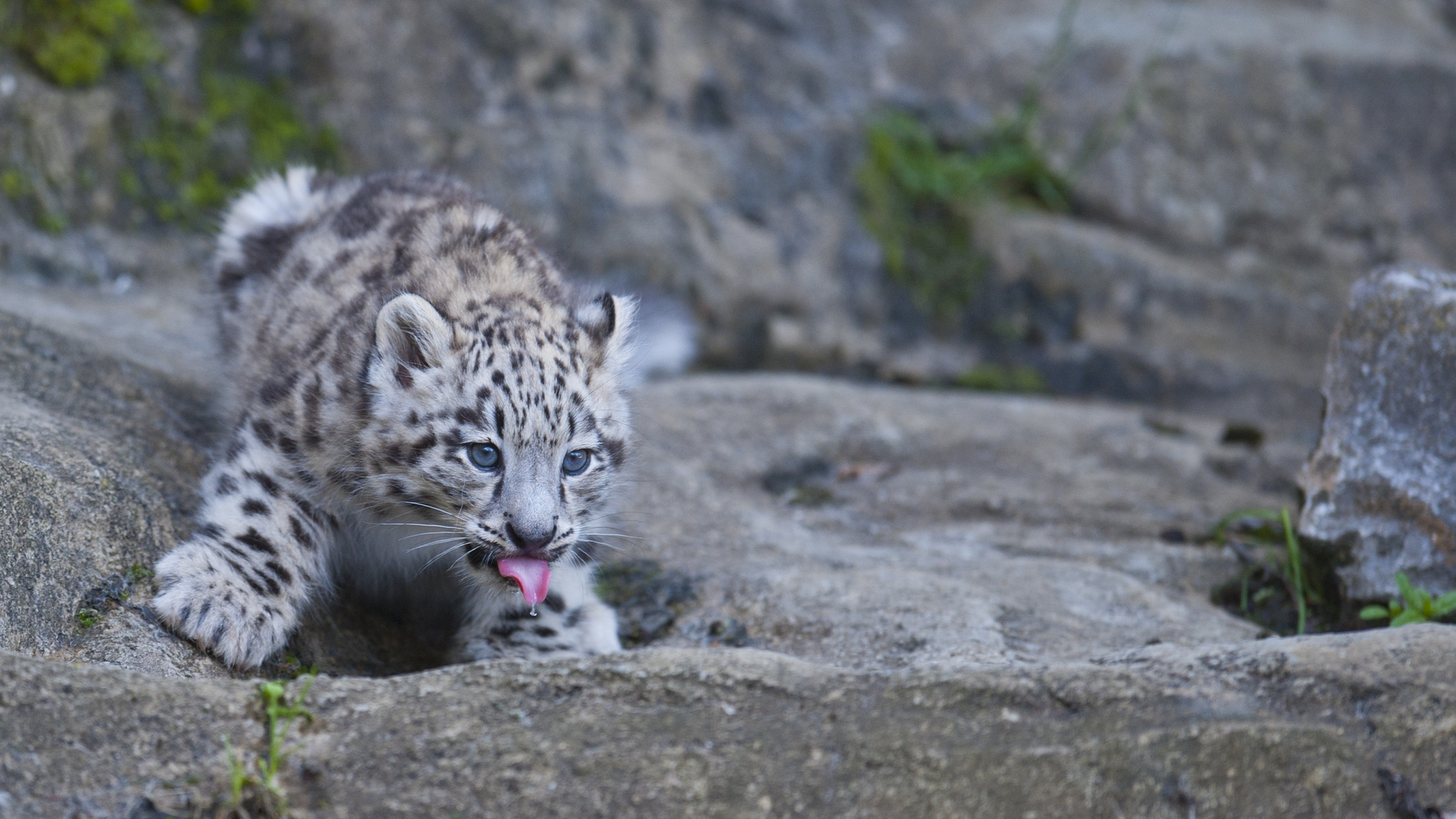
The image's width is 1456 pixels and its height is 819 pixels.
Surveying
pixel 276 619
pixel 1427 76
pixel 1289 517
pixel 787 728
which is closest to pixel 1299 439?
pixel 1289 517

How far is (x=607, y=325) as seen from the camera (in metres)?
4.77

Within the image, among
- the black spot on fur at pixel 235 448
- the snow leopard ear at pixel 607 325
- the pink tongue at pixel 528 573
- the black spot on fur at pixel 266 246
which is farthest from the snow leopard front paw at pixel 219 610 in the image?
the black spot on fur at pixel 266 246

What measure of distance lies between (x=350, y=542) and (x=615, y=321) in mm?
1330

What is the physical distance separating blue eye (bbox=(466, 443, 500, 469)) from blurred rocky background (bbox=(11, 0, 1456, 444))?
13.2 ft

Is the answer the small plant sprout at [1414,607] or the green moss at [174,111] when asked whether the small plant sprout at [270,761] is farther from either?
the green moss at [174,111]

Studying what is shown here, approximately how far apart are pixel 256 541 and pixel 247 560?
4.5 inches

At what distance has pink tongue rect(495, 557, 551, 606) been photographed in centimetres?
413

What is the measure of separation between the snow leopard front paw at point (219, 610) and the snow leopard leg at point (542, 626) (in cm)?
73

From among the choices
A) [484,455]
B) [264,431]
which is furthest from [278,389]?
[484,455]

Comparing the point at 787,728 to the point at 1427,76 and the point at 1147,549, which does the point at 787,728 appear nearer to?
the point at 1147,549

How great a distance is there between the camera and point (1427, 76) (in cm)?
1041

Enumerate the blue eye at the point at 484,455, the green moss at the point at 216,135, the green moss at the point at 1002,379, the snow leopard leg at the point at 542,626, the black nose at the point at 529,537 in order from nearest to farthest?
the black nose at the point at 529,537, the blue eye at the point at 484,455, the snow leopard leg at the point at 542,626, the green moss at the point at 216,135, the green moss at the point at 1002,379

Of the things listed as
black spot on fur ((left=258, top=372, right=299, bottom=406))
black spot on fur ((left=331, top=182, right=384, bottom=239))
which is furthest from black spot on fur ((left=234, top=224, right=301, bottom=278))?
black spot on fur ((left=258, top=372, right=299, bottom=406))

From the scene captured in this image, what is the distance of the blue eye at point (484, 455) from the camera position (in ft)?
13.9
